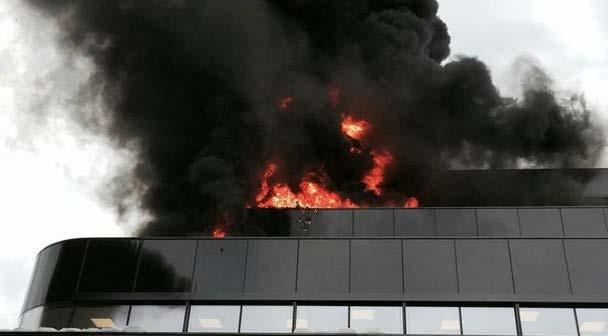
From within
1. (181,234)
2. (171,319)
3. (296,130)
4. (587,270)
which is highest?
(296,130)

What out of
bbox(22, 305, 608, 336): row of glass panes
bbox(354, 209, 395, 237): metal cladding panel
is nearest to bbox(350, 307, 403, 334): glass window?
bbox(22, 305, 608, 336): row of glass panes

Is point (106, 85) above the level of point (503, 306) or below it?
above

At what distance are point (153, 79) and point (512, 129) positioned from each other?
52.4 ft

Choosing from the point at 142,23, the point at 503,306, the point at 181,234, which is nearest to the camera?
the point at 503,306

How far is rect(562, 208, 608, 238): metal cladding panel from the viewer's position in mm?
19953

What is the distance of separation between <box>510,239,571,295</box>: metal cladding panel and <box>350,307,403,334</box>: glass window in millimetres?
2832

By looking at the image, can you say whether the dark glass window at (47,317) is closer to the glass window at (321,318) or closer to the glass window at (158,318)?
the glass window at (158,318)

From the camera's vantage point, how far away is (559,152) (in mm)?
29828

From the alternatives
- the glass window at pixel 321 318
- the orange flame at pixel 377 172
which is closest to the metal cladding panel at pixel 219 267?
the glass window at pixel 321 318

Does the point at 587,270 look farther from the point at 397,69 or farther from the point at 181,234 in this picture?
the point at 397,69

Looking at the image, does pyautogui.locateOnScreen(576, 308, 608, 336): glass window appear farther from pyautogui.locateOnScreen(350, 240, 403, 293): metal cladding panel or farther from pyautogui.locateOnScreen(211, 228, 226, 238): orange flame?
pyautogui.locateOnScreen(211, 228, 226, 238): orange flame

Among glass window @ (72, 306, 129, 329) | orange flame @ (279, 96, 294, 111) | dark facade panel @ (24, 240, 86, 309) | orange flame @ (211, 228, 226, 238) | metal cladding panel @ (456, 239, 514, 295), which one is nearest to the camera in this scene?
metal cladding panel @ (456, 239, 514, 295)

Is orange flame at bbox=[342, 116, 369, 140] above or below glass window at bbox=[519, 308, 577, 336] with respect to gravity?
above

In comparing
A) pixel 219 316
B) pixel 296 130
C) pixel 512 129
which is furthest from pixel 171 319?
pixel 512 129
